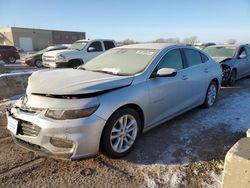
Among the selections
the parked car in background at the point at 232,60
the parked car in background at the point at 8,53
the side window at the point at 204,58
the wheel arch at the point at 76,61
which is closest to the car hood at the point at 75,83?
the side window at the point at 204,58

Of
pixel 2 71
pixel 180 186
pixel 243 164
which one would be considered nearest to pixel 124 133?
pixel 180 186

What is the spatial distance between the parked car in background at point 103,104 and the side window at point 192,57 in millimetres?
286

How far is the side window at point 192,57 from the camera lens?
5.05 m

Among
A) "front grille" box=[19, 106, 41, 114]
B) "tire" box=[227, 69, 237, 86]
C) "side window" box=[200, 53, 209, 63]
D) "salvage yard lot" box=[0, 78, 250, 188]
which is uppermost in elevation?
"side window" box=[200, 53, 209, 63]

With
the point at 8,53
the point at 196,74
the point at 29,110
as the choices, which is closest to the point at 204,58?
the point at 196,74

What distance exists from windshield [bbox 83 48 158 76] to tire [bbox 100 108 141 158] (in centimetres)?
72

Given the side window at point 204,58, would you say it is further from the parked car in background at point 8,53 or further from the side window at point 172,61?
the parked car in background at point 8,53

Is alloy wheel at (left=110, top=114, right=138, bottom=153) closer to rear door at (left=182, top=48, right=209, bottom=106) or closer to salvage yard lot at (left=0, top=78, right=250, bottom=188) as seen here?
salvage yard lot at (left=0, top=78, right=250, bottom=188)

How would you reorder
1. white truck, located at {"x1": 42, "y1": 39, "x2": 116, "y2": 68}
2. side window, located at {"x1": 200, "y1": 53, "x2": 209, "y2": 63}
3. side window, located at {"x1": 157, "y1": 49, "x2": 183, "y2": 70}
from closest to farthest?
side window, located at {"x1": 157, "y1": 49, "x2": 183, "y2": 70} < side window, located at {"x1": 200, "y1": 53, "x2": 209, "y2": 63} < white truck, located at {"x1": 42, "y1": 39, "x2": 116, "y2": 68}

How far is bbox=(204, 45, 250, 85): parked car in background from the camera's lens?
884 centimetres

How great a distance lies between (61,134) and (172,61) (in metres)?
2.48

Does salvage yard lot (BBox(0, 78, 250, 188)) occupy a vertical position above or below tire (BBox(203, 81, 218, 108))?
below

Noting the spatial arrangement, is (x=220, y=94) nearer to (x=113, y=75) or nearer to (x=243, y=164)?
(x=113, y=75)

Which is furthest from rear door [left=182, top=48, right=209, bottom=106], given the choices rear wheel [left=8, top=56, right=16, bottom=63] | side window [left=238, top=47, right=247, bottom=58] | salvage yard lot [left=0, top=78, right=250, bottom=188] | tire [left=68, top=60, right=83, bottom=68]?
rear wheel [left=8, top=56, right=16, bottom=63]
